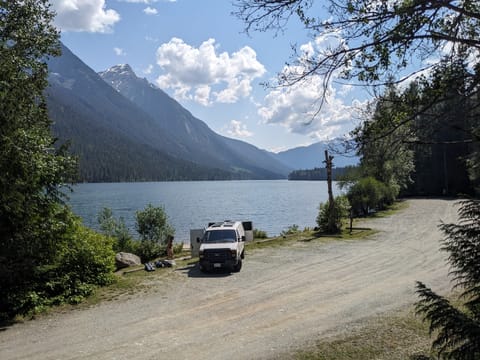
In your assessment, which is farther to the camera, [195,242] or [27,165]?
[195,242]

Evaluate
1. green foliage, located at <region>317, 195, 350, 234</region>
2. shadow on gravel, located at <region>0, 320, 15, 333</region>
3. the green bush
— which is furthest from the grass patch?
green foliage, located at <region>317, 195, 350, 234</region>

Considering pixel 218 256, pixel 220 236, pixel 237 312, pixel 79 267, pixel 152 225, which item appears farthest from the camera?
pixel 152 225

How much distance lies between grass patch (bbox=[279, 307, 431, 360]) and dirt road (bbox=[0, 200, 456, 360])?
506 mm

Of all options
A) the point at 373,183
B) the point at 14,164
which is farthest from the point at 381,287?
the point at 373,183

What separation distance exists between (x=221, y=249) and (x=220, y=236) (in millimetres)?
1750

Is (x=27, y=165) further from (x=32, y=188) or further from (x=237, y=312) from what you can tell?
(x=237, y=312)

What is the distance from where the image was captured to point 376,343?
9633mm

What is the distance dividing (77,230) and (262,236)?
64.9ft

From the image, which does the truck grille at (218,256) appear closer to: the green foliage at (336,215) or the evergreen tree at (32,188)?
the evergreen tree at (32,188)

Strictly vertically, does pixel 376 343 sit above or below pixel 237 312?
above

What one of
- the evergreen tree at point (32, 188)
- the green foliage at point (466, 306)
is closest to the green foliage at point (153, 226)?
the evergreen tree at point (32, 188)

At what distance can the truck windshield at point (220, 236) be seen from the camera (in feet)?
66.2

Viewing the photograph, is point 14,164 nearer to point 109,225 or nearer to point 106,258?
point 106,258

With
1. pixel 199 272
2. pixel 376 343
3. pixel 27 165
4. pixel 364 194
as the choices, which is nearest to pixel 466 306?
pixel 376 343
